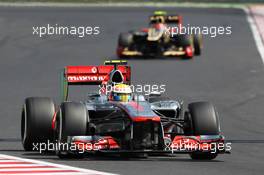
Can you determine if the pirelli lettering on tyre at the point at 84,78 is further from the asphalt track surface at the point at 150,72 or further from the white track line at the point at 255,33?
the white track line at the point at 255,33

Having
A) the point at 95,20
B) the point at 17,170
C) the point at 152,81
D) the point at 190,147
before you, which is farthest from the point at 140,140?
the point at 95,20

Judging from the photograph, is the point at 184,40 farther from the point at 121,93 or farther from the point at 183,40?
the point at 121,93

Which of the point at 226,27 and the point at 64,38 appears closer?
the point at 64,38

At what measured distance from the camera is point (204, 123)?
639 inches

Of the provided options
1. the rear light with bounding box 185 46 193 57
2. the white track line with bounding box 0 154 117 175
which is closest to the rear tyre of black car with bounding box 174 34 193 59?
the rear light with bounding box 185 46 193 57

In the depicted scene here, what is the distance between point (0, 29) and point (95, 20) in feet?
17.1

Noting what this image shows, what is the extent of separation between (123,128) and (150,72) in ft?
48.9

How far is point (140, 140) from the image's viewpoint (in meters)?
15.8

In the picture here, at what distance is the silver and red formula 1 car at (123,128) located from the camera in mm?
15812

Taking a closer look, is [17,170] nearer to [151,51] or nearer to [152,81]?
[152,81]
